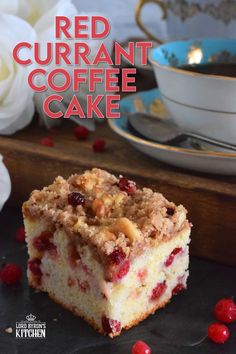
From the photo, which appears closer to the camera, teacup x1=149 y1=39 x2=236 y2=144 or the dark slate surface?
the dark slate surface

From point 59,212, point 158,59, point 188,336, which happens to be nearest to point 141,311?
point 188,336

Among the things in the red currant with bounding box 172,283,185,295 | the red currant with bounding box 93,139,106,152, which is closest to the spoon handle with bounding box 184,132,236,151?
the red currant with bounding box 93,139,106,152

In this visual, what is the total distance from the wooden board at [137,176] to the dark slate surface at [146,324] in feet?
0.22

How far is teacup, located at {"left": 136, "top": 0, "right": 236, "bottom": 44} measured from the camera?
1.75 m

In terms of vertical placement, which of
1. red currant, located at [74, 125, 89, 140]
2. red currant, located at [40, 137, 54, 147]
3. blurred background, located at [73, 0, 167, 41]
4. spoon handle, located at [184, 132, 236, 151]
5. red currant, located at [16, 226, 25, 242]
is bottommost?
red currant, located at [16, 226, 25, 242]

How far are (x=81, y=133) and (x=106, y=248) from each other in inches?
23.4

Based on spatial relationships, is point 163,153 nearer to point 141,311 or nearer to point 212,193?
point 212,193

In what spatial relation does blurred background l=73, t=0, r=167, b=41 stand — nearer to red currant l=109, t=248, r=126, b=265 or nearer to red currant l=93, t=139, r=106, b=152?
red currant l=93, t=139, r=106, b=152

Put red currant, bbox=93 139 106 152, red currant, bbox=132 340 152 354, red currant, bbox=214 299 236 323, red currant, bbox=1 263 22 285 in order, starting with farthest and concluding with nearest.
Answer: red currant, bbox=93 139 106 152 → red currant, bbox=1 263 22 285 → red currant, bbox=214 299 236 323 → red currant, bbox=132 340 152 354

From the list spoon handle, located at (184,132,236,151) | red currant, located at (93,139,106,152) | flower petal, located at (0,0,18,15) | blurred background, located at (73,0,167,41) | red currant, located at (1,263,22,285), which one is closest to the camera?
red currant, located at (1,263,22,285)

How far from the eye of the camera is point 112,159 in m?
1.49

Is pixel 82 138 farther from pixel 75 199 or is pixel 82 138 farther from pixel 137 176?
pixel 75 199

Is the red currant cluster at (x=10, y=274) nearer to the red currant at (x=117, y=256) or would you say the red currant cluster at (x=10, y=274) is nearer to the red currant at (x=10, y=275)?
the red currant at (x=10, y=275)

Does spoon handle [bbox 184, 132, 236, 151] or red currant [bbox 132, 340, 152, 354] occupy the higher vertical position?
spoon handle [bbox 184, 132, 236, 151]
